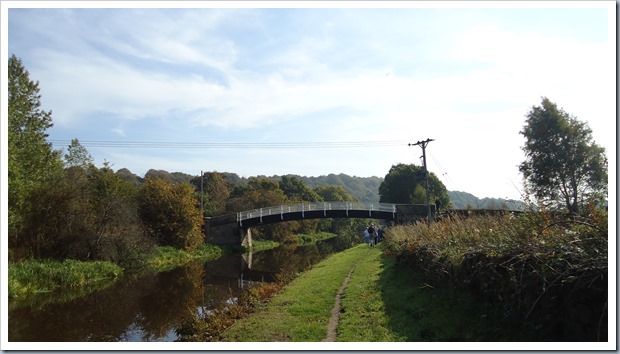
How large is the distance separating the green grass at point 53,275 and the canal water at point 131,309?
1075 millimetres

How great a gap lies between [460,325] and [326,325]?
2.51 metres

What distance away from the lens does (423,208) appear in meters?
34.6

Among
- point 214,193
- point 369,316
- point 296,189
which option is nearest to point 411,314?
point 369,316

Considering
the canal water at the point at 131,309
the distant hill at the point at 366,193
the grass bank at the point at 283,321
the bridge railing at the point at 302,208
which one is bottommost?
the canal water at the point at 131,309

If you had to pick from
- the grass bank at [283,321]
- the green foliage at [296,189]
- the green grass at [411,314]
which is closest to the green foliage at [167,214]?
the grass bank at [283,321]

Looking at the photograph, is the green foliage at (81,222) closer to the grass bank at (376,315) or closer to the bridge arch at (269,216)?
the grass bank at (376,315)

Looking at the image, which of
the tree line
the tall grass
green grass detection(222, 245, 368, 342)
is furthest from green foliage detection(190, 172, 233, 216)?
the tall grass

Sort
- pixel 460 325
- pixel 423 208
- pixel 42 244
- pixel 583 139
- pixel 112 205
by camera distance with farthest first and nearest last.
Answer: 1. pixel 423 208
2. pixel 583 139
3. pixel 112 205
4. pixel 42 244
5. pixel 460 325

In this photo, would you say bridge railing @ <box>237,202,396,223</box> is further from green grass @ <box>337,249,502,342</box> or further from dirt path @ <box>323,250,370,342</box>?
green grass @ <box>337,249,502,342</box>

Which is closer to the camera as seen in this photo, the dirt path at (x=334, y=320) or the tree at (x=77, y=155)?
the dirt path at (x=334, y=320)

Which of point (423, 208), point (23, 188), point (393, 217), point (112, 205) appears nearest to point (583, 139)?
point (423, 208)

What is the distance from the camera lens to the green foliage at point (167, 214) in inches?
1181

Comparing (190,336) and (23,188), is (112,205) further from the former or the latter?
(190,336)

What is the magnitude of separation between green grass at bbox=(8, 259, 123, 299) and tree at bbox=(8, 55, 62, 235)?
190 centimetres
